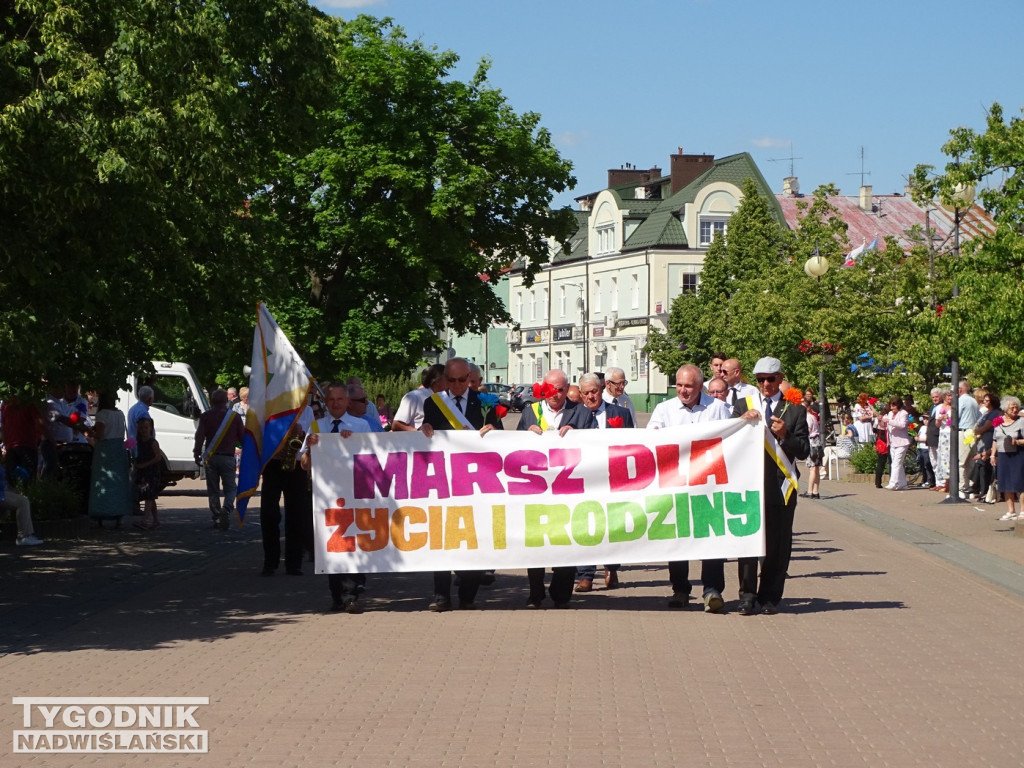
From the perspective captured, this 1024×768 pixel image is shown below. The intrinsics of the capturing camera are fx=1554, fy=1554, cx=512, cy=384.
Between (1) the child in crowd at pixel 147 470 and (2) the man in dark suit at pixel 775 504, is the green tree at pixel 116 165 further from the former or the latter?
(1) the child in crowd at pixel 147 470

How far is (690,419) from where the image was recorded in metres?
12.9

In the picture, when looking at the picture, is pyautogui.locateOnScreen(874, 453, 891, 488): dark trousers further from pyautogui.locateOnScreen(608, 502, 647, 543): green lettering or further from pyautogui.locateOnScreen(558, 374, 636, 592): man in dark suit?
pyautogui.locateOnScreen(608, 502, 647, 543): green lettering

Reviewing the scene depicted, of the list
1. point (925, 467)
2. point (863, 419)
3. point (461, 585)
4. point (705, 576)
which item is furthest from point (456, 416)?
point (863, 419)

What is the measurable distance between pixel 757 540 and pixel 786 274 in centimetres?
3356

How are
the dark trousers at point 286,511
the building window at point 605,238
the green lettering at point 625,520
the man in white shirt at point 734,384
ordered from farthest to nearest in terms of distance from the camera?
the building window at point 605,238
the dark trousers at point 286,511
the man in white shirt at point 734,384
the green lettering at point 625,520

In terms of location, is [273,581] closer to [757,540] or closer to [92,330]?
[92,330]

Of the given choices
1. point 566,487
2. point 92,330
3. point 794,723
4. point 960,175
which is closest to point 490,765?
point 794,723

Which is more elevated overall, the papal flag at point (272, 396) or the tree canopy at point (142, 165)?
the tree canopy at point (142, 165)

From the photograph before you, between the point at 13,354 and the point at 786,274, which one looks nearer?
the point at 13,354

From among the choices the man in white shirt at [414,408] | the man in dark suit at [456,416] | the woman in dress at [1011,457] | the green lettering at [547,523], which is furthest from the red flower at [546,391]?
the woman in dress at [1011,457]

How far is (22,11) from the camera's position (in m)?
12.2

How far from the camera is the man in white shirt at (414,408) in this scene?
13023 millimetres

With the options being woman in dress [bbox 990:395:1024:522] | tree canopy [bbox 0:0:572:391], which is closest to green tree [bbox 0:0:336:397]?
tree canopy [bbox 0:0:572:391]

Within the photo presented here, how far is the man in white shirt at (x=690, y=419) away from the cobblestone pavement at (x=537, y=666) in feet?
0.55
